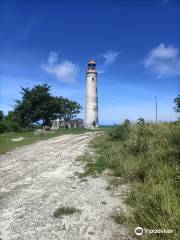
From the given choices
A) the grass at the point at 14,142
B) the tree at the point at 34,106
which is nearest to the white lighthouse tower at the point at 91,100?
the tree at the point at 34,106

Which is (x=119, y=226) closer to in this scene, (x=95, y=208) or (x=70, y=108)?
(x=95, y=208)

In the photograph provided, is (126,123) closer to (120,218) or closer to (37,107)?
(120,218)

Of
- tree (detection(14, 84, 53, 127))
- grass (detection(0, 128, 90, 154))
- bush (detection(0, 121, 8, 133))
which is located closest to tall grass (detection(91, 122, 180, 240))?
grass (detection(0, 128, 90, 154))

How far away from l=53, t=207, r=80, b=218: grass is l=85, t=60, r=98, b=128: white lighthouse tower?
137 feet

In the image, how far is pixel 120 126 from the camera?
18.0m

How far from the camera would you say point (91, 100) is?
47406 millimetres

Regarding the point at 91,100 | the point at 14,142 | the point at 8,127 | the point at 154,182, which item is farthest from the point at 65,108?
the point at 154,182

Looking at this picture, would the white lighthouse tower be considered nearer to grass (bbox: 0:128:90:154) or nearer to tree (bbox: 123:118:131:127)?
grass (bbox: 0:128:90:154)

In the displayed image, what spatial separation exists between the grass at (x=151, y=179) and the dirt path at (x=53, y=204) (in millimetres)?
454

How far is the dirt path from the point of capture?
14.9 ft

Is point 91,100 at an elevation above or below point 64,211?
above

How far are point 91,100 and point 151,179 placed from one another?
4159cm

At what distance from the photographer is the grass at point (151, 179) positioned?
430 cm

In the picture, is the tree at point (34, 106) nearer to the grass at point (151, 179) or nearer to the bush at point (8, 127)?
the bush at point (8, 127)
